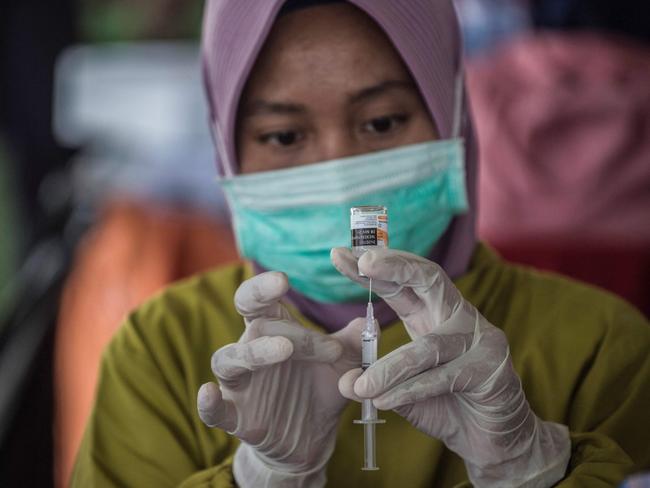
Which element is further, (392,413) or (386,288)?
(392,413)

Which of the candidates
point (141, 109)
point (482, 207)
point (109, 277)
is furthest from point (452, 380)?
point (141, 109)

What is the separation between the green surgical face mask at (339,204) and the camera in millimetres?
1598

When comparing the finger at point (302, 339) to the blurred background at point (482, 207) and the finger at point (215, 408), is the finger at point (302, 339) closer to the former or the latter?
the finger at point (215, 408)

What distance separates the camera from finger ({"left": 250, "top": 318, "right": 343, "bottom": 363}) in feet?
4.07

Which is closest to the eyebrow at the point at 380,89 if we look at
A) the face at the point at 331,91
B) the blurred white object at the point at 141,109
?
the face at the point at 331,91

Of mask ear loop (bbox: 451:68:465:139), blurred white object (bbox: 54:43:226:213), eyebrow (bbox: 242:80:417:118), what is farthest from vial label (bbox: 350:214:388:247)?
blurred white object (bbox: 54:43:226:213)

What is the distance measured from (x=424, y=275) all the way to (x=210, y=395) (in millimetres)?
307

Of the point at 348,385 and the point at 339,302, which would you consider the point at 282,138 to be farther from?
the point at 348,385

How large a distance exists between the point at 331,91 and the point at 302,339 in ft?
1.72

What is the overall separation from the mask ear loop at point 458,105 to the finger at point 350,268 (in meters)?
0.62

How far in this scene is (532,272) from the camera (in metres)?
1.80

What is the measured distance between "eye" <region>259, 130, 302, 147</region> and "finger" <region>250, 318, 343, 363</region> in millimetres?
490

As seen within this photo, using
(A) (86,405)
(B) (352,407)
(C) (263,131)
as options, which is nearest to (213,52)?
(C) (263,131)

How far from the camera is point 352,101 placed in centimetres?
163
